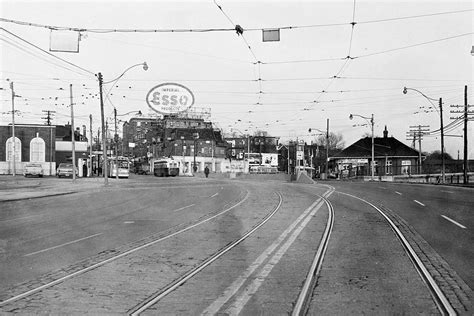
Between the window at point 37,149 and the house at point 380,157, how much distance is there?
5072cm

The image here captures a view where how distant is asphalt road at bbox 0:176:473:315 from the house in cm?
7444

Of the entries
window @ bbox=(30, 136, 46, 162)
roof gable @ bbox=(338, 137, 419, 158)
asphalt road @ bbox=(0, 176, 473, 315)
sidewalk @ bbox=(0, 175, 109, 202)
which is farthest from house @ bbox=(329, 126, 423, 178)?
asphalt road @ bbox=(0, 176, 473, 315)

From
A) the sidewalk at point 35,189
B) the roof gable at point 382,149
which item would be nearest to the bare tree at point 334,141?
the roof gable at point 382,149

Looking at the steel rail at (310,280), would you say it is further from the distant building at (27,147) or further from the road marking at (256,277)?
the distant building at (27,147)

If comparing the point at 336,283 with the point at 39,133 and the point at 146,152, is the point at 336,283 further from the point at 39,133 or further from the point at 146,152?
the point at 146,152

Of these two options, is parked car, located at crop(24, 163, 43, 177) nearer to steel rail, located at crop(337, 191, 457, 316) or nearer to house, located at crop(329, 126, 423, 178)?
house, located at crop(329, 126, 423, 178)

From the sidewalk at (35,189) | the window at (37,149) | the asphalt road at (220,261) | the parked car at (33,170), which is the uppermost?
the window at (37,149)

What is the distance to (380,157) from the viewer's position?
92688 millimetres

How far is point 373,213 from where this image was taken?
58.3ft

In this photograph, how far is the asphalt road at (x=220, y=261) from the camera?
19.7ft

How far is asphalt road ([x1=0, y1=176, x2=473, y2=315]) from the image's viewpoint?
600cm

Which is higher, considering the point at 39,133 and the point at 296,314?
the point at 39,133

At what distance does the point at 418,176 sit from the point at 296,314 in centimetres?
6599

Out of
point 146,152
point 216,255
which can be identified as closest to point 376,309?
point 216,255
